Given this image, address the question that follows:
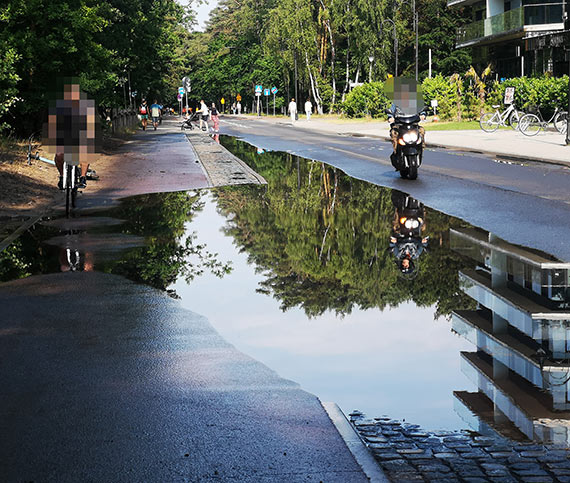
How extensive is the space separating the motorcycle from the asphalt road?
0.37 metres

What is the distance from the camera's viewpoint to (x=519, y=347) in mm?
5836

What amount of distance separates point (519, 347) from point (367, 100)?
6329cm

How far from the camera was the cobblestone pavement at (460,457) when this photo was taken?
399 cm

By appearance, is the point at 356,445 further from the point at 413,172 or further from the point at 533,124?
the point at 533,124

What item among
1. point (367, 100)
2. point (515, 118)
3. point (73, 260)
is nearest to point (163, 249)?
point (73, 260)

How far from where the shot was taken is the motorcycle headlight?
18984 mm

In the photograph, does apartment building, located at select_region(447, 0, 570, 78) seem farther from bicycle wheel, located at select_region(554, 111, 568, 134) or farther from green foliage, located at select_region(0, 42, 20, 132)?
green foliage, located at select_region(0, 42, 20, 132)

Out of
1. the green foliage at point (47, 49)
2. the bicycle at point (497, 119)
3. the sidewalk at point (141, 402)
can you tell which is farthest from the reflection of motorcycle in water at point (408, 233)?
the bicycle at point (497, 119)

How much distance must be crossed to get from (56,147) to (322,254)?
5.62 meters

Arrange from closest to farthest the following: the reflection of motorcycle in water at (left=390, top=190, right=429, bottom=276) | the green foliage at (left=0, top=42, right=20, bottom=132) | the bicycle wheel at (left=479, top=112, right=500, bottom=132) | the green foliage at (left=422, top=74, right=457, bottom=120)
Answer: the reflection of motorcycle in water at (left=390, top=190, right=429, bottom=276) < the green foliage at (left=0, top=42, right=20, bottom=132) < the bicycle wheel at (left=479, top=112, right=500, bottom=132) < the green foliage at (left=422, top=74, right=457, bottom=120)

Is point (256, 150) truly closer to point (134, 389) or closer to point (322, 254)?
point (322, 254)

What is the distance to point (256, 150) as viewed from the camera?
113ft

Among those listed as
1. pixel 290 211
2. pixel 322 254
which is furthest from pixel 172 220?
pixel 322 254

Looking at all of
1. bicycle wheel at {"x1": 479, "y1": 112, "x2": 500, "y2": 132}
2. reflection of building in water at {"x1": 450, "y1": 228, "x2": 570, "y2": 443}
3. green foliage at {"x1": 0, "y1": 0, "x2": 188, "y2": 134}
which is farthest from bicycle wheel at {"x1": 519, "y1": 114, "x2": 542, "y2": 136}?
reflection of building in water at {"x1": 450, "y1": 228, "x2": 570, "y2": 443}
